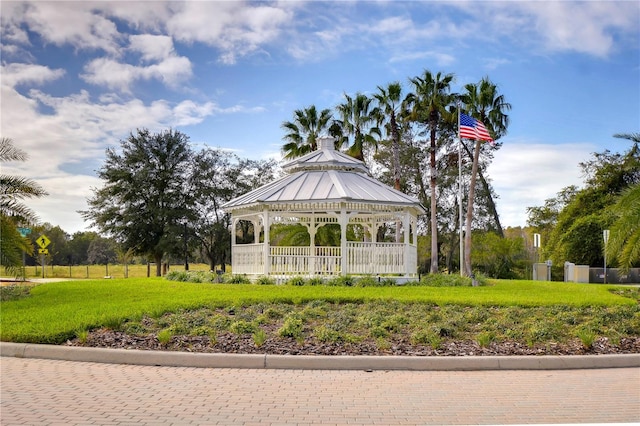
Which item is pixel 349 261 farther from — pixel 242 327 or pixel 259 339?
pixel 259 339

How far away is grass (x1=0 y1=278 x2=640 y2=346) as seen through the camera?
1091 cm

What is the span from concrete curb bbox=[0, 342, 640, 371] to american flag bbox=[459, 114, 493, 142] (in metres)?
21.5

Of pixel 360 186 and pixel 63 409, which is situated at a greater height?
pixel 360 186

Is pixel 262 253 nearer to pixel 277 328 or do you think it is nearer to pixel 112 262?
pixel 277 328

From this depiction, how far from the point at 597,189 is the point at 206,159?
28.7 m

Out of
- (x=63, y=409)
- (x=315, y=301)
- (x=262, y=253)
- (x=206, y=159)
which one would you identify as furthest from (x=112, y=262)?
(x=63, y=409)

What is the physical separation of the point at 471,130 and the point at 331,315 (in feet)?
66.7

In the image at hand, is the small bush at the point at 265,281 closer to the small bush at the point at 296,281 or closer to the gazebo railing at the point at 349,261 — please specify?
the small bush at the point at 296,281

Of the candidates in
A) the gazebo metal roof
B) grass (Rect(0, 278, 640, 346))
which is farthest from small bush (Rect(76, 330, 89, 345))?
the gazebo metal roof

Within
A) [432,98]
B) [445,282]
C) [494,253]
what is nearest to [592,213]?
[494,253]

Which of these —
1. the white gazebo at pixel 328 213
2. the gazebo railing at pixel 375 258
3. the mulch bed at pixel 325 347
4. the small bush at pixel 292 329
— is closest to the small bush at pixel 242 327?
the mulch bed at pixel 325 347

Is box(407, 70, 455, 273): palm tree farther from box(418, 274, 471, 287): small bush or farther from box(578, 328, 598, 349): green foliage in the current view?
box(578, 328, 598, 349): green foliage

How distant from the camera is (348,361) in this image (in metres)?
9.09

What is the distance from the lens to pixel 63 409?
6758 mm
